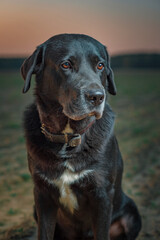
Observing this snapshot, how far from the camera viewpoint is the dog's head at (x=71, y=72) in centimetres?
221

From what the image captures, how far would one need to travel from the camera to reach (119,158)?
2.69 m

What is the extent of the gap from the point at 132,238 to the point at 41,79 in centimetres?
164

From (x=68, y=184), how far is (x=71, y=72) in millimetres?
840

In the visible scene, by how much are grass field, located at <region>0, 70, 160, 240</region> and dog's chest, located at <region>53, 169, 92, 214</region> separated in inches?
44.2

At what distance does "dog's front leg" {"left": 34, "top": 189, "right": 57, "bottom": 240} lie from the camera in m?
2.47

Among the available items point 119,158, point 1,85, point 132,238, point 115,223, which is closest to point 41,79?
point 119,158

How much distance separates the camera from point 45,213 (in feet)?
8.17

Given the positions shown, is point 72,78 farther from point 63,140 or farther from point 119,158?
point 119,158

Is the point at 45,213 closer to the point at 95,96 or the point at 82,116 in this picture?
Result: the point at 82,116

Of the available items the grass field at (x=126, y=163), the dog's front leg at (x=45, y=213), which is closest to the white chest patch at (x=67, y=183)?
the dog's front leg at (x=45, y=213)

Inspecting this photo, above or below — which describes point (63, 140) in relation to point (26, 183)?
above

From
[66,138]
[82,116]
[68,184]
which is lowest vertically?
[68,184]

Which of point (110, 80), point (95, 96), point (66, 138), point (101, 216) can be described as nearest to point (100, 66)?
point (110, 80)

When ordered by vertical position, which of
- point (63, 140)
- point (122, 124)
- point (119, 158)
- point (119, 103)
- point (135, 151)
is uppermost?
point (63, 140)
